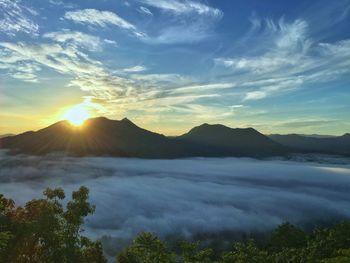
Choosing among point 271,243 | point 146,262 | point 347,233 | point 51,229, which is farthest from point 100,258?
point 271,243

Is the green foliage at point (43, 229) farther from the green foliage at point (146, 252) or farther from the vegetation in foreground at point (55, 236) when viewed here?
the green foliage at point (146, 252)

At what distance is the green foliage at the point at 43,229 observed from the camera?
101 feet

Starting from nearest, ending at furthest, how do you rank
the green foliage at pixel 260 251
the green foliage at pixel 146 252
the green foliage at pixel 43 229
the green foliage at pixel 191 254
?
the green foliage at pixel 43 229, the green foliage at pixel 146 252, the green foliage at pixel 260 251, the green foliage at pixel 191 254

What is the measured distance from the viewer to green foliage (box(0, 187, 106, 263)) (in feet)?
101

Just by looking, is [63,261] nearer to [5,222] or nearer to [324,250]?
[5,222]

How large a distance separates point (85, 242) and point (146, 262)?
5821mm

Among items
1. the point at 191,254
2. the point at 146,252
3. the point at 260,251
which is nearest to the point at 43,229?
the point at 146,252

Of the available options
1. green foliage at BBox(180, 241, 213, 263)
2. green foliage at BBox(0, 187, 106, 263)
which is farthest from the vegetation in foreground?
green foliage at BBox(180, 241, 213, 263)

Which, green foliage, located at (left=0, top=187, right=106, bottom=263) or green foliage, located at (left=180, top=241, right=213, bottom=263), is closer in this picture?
green foliage, located at (left=0, top=187, right=106, bottom=263)

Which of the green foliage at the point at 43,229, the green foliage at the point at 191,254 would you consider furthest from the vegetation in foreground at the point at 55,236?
the green foliage at the point at 191,254

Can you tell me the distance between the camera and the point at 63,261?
102ft

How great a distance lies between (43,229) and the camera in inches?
1224

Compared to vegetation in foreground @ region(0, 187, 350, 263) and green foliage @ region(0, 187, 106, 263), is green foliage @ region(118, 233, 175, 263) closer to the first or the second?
vegetation in foreground @ region(0, 187, 350, 263)

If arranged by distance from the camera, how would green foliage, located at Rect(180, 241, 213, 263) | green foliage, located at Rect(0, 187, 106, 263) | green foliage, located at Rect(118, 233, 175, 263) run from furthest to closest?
green foliage, located at Rect(180, 241, 213, 263)
green foliage, located at Rect(118, 233, 175, 263)
green foliage, located at Rect(0, 187, 106, 263)
